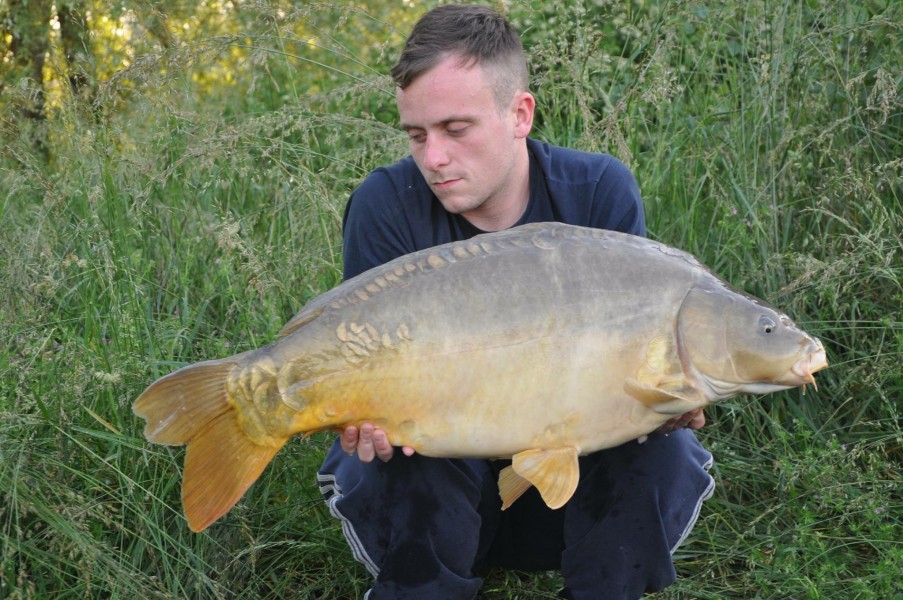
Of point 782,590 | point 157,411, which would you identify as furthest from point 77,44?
point 782,590

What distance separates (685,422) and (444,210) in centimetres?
63

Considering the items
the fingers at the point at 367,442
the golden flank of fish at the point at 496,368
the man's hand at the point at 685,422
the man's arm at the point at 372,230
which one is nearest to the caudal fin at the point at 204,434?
the golden flank of fish at the point at 496,368

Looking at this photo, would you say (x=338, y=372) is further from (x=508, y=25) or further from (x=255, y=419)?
(x=508, y=25)

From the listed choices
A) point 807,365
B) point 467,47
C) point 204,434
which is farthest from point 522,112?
point 204,434

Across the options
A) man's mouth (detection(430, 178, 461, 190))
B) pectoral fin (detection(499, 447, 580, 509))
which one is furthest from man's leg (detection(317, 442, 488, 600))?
man's mouth (detection(430, 178, 461, 190))

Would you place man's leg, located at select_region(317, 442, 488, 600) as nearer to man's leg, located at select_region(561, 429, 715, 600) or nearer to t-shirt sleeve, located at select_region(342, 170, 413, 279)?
man's leg, located at select_region(561, 429, 715, 600)

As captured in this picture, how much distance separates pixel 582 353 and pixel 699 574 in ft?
2.73

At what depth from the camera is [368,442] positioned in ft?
5.66

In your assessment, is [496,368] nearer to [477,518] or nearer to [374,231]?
[477,518]

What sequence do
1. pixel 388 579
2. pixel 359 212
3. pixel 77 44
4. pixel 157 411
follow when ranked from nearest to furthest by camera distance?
pixel 157 411 → pixel 388 579 → pixel 359 212 → pixel 77 44

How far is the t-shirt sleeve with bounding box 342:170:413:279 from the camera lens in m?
2.10

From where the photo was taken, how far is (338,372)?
1675mm

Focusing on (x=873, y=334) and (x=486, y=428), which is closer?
(x=486, y=428)

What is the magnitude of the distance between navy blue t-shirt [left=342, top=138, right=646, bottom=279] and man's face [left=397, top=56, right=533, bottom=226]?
9 centimetres
